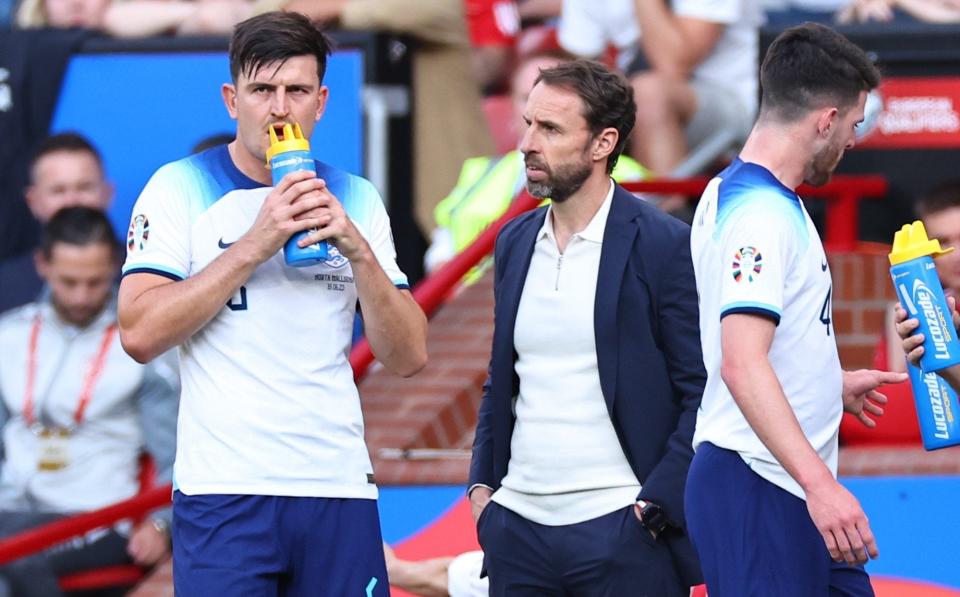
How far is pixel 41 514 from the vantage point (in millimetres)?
7488

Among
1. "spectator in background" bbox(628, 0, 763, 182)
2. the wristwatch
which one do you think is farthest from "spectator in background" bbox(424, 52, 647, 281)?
the wristwatch

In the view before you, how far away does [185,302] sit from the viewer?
4.32 metres

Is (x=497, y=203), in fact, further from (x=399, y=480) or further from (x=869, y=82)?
(x=869, y=82)

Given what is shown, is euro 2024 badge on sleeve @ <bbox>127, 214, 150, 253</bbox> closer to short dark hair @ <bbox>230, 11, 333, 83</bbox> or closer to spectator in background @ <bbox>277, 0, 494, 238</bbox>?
short dark hair @ <bbox>230, 11, 333, 83</bbox>

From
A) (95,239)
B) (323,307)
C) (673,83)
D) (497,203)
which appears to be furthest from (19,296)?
(323,307)

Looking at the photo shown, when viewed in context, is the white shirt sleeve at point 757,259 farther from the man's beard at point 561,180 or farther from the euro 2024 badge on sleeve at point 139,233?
the euro 2024 badge on sleeve at point 139,233

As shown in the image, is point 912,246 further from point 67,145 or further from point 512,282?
point 67,145

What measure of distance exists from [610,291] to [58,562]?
132 inches

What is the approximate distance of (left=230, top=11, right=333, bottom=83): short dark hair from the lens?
455 centimetres

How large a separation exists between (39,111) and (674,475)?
572 cm

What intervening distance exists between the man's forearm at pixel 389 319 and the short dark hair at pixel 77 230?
333cm

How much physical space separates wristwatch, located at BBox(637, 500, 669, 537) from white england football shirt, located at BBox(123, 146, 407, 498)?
0.71m

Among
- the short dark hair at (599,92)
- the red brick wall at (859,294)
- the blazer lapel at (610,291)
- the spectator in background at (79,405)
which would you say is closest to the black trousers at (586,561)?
the blazer lapel at (610,291)

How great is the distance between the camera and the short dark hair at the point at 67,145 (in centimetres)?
857
